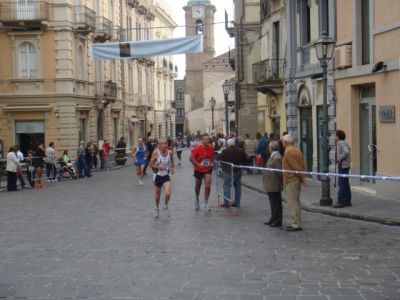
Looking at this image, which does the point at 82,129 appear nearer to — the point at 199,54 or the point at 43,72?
the point at 43,72

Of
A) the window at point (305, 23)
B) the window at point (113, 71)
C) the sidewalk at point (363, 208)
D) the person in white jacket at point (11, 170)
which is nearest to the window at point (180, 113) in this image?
the window at point (113, 71)

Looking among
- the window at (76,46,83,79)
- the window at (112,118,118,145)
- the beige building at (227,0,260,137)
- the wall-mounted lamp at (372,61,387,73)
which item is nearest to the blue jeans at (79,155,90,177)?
the window at (76,46,83,79)

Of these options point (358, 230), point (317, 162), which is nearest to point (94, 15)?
point (317, 162)

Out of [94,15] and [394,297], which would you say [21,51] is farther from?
[394,297]

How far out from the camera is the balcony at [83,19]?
1394 inches

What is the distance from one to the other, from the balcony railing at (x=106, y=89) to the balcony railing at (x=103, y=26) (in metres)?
3.07

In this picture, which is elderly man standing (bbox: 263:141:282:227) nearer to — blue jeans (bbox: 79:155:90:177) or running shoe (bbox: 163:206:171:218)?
running shoe (bbox: 163:206:171:218)

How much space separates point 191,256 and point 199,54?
303 feet

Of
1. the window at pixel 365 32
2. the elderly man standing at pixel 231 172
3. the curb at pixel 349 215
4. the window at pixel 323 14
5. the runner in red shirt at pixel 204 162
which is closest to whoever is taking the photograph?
the curb at pixel 349 215

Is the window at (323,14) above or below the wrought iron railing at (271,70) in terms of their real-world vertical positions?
above

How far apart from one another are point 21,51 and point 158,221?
23689 millimetres

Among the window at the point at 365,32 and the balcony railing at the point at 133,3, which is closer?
the window at the point at 365,32

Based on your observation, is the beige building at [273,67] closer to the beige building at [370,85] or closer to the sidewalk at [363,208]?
the beige building at [370,85]

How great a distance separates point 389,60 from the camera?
15.0 metres
